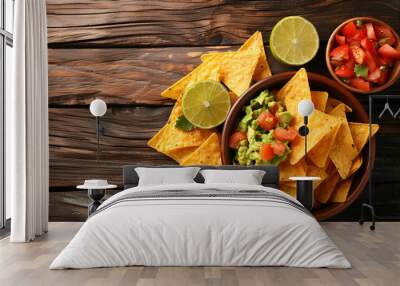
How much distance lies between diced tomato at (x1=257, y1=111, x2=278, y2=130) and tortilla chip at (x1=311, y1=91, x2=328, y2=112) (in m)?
0.50

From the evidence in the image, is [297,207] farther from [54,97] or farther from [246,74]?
[54,97]

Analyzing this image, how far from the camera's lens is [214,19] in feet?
20.4

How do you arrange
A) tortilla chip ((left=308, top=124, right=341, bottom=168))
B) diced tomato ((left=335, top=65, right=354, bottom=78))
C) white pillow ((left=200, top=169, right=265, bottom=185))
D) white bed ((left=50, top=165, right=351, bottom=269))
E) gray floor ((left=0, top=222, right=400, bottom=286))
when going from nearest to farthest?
1. gray floor ((left=0, top=222, right=400, bottom=286))
2. white bed ((left=50, top=165, right=351, bottom=269))
3. white pillow ((left=200, top=169, right=265, bottom=185))
4. tortilla chip ((left=308, top=124, right=341, bottom=168))
5. diced tomato ((left=335, top=65, right=354, bottom=78))

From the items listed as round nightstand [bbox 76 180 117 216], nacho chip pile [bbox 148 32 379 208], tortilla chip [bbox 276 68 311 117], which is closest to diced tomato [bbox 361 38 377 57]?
nacho chip pile [bbox 148 32 379 208]

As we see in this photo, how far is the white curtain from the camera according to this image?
495 cm

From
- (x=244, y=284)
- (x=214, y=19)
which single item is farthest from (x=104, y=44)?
(x=244, y=284)

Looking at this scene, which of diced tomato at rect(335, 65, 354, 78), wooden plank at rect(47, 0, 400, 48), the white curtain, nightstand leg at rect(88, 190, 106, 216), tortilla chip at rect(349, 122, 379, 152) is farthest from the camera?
wooden plank at rect(47, 0, 400, 48)

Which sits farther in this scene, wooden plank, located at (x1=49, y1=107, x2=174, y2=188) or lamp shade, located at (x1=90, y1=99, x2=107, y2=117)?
wooden plank, located at (x1=49, y1=107, x2=174, y2=188)

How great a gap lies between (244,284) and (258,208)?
755 millimetres

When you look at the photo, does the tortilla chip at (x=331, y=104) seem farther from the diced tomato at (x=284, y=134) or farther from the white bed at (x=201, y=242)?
the white bed at (x=201, y=242)

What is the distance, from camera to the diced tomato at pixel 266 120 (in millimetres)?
5762

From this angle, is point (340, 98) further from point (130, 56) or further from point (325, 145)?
point (130, 56)

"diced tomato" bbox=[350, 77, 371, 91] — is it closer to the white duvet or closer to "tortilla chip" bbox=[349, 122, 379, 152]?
"tortilla chip" bbox=[349, 122, 379, 152]

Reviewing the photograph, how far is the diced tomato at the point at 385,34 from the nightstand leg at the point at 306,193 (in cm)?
163
